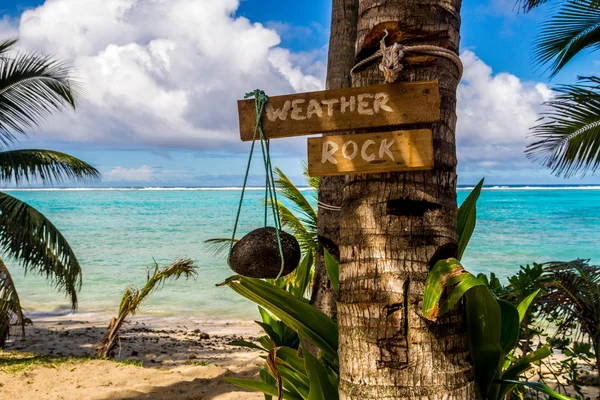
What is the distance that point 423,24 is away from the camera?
5.55ft

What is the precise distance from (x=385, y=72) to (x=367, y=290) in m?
0.69

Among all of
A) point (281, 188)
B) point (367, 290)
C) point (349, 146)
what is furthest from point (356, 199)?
point (281, 188)

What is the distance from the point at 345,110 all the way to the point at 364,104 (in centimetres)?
7

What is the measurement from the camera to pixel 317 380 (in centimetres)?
183

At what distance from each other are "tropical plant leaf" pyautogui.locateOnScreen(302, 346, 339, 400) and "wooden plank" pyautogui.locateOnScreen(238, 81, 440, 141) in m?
0.78

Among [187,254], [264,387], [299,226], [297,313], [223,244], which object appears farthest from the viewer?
[187,254]

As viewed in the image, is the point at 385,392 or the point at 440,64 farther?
the point at 440,64

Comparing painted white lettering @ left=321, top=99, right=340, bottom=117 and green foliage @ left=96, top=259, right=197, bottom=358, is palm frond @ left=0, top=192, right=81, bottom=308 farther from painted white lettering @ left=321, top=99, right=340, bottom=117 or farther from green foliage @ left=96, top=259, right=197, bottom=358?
painted white lettering @ left=321, top=99, right=340, bottom=117

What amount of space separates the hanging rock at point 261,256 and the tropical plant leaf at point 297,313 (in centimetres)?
22

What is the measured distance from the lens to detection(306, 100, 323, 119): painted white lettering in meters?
1.75

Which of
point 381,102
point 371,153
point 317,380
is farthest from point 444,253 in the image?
point 317,380

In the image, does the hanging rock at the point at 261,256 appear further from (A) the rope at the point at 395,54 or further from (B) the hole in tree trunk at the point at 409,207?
(A) the rope at the point at 395,54

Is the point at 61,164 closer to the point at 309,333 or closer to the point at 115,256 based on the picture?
the point at 309,333

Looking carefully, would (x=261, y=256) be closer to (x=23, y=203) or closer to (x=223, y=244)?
(x=23, y=203)
